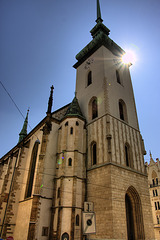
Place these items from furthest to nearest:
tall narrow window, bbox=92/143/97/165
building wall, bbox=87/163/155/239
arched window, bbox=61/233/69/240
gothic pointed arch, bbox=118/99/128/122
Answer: gothic pointed arch, bbox=118/99/128/122 < tall narrow window, bbox=92/143/97/165 < arched window, bbox=61/233/69/240 < building wall, bbox=87/163/155/239

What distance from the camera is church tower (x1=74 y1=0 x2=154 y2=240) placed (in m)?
14.8

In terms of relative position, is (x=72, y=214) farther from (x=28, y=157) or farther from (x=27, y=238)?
(x=28, y=157)

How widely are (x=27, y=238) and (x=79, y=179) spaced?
6.06m

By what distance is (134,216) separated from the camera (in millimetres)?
16344

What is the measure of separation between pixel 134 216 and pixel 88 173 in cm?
538

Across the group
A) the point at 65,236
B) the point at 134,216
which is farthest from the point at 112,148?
the point at 65,236

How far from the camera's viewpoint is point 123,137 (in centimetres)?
1900

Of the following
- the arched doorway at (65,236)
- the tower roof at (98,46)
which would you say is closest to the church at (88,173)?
the arched doorway at (65,236)

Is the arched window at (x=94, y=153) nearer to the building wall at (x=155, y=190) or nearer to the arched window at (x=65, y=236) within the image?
the arched window at (x=65, y=236)

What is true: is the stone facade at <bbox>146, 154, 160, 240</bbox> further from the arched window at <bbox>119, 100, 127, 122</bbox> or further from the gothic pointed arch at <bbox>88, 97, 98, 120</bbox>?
the gothic pointed arch at <bbox>88, 97, 98, 120</bbox>

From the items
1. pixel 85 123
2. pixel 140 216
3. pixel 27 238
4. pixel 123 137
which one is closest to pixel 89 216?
pixel 27 238

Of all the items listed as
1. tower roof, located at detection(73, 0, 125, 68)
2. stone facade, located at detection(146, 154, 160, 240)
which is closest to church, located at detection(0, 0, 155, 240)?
tower roof, located at detection(73, 0, 125, 68)

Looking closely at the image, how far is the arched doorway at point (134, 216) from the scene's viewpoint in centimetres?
1562

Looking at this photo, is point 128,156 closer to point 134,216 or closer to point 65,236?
point 134,216
